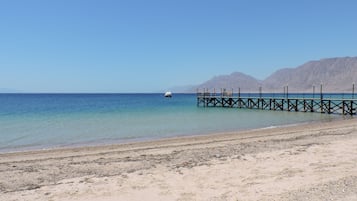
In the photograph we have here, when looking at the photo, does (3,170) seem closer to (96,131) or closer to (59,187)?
(59,187)

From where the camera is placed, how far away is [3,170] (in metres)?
10.0

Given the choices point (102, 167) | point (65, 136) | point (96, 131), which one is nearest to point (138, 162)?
point (102, 167)

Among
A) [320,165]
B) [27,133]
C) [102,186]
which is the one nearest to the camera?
[102,186]

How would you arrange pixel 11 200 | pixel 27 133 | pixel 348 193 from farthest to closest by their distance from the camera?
pixel 27 133
pixel 11 200
pixel 348 193

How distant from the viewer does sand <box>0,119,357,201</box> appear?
6820 mm

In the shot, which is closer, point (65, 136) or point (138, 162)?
point (138, 162)

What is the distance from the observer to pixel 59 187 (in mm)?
7719

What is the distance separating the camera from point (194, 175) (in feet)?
27.4

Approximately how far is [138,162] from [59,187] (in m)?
3.10

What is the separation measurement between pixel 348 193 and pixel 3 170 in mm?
8795

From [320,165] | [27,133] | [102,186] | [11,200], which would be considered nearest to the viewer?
[11,200]

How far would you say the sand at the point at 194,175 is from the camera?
6.82 m

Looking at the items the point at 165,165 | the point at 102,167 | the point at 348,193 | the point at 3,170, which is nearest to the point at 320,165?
the point at 348,193

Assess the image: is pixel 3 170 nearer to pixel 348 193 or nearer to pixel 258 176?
pixel 258 176
